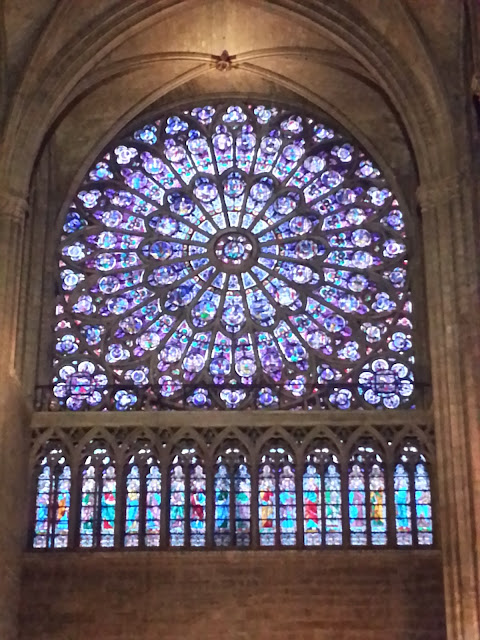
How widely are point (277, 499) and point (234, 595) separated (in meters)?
1.37

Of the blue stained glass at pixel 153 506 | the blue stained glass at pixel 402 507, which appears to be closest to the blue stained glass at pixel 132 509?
the blue stained glass at pixel 153 506

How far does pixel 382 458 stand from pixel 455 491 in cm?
221

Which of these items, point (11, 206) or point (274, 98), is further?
point (274, 98)

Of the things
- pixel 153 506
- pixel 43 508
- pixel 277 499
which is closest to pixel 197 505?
pixel 153 506

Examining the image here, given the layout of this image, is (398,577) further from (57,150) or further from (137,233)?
(57,150)

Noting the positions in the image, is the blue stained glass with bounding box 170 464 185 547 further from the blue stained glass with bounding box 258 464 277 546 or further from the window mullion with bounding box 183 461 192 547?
the blue stained glass with bounding box 258 464 277 546

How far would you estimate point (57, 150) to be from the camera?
1859cm

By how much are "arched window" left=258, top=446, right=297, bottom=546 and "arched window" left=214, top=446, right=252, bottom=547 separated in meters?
0.18

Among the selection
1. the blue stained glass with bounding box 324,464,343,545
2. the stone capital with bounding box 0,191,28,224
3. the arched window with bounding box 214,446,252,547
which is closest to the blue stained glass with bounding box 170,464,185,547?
the arched window with bounding box 214,446,252,547

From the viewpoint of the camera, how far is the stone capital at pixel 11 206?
15.5 m

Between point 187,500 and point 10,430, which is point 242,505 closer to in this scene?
point 187,500

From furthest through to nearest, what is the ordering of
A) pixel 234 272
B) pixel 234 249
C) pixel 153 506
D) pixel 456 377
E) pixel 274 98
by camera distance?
pixel 274 98
pixel 234 249
pixel 234 272
pixel 153 506
pixel 456 377

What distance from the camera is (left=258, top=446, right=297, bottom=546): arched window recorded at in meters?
15.9

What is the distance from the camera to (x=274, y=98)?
19.0 meters
